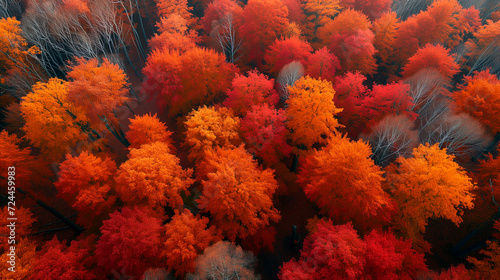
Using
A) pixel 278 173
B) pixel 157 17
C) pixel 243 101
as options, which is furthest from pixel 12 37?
pixel 278 173

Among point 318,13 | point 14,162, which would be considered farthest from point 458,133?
point 14,162

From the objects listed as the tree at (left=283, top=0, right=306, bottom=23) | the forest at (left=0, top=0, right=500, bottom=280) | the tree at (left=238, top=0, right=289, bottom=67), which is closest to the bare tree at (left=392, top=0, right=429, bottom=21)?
the forest at (left=0, top=0, right=500, bottom=280)

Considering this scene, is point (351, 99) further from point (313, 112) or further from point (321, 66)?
point (313, 112)

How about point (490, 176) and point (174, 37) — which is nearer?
point (490, 176)

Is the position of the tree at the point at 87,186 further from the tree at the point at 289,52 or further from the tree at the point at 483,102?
the tree at the point at 483,102

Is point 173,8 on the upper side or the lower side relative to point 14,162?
upper

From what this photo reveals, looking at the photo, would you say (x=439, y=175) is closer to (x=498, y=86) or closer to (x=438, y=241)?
(x=438, y=241)

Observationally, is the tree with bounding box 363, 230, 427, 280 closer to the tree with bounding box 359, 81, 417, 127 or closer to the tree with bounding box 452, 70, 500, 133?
the tree with bounding box 359, 81, 417, 127
